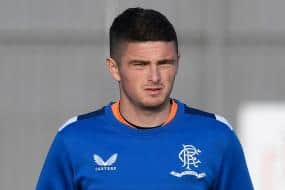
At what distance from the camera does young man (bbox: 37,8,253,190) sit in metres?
3.76

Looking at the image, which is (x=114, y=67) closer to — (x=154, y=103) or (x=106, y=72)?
(x=154, y=103)

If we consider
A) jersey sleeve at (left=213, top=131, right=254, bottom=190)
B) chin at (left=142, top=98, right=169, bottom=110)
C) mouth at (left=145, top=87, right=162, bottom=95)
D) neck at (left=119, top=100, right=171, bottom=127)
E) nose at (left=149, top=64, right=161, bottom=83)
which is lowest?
jersey sleeve at (left=213, top=131, right=254, bottom=190)

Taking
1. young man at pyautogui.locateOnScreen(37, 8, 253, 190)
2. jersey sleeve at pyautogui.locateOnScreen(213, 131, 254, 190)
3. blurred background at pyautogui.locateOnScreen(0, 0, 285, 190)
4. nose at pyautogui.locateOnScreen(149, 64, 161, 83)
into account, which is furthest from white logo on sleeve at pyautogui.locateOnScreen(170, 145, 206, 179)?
blurred background at pyautogui.locateOnScreen(0, 0, 285, 190)

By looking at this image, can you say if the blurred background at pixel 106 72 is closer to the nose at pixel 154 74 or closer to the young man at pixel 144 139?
the young man at pixel 144 139

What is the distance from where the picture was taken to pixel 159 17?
12.6 feet

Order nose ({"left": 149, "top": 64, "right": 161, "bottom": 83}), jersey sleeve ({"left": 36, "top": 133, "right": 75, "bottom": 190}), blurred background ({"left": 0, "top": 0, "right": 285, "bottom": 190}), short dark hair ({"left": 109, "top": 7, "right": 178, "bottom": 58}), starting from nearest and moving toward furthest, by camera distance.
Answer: nose ({"left": 149, "top": 64, "right": 161, "bottom": 83}), short dark hair ({"left": 109, "top": 7, "right": 178, "bottom": 58}), jersey sleeve ({"left": 36, "top": 133, "right": 75, "bottom": 190}), blurred background ({"left": 0, "top": 0, "right": 285, "bottom": 190})

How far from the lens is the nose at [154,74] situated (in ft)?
12.0

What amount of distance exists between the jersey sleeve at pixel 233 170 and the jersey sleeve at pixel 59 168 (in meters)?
0.52

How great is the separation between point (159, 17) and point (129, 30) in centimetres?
12

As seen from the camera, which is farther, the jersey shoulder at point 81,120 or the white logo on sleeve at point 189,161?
the jersey shoulder at point 81,120

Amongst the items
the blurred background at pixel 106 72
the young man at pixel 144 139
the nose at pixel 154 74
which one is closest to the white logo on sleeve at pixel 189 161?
the young man at pixel 144 139

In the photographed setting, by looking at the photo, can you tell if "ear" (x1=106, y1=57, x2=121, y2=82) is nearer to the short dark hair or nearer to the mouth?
the short dark hair

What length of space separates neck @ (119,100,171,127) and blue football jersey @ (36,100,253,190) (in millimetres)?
25

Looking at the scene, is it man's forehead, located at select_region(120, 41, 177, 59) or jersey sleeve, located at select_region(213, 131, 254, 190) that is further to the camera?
jersey sleeve, located at select_region(213, 131, 254, 190)
